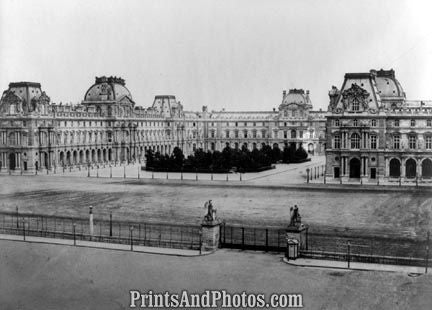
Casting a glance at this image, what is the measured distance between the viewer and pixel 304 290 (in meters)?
22.8

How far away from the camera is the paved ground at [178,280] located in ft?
70.9

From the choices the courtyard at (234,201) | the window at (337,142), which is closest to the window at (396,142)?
the window at (337,142)

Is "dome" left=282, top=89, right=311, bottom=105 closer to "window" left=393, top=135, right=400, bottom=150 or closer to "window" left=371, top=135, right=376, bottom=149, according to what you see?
"window" left=371, top=135, right=376, bottom=149

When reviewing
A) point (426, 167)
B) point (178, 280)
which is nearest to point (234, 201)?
point (178, 280)

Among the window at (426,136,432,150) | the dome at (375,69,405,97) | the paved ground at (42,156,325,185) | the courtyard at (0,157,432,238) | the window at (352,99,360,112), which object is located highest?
the dome at (375,69,405,97)

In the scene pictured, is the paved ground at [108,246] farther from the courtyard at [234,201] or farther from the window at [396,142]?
the window at [396,142]

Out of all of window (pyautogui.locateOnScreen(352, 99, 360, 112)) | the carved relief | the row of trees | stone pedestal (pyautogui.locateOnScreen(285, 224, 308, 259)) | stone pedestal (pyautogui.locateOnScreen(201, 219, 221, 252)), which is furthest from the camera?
the row of trees

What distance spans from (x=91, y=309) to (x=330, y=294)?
8904 millimetres

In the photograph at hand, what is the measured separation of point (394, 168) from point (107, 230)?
4212 centimetres

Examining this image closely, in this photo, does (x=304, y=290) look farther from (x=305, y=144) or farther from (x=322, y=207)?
(x=305, y=144)

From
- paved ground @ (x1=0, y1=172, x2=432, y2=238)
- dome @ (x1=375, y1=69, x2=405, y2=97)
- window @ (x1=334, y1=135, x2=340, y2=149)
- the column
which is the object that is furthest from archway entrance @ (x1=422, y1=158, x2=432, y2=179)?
dome @ (x1=375, y1=69, x2=405, y2=97)

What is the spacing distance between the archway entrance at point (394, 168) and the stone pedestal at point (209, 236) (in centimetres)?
4329

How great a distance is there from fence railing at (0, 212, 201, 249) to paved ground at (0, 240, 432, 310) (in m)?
2.32

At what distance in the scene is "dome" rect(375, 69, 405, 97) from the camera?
274ft
